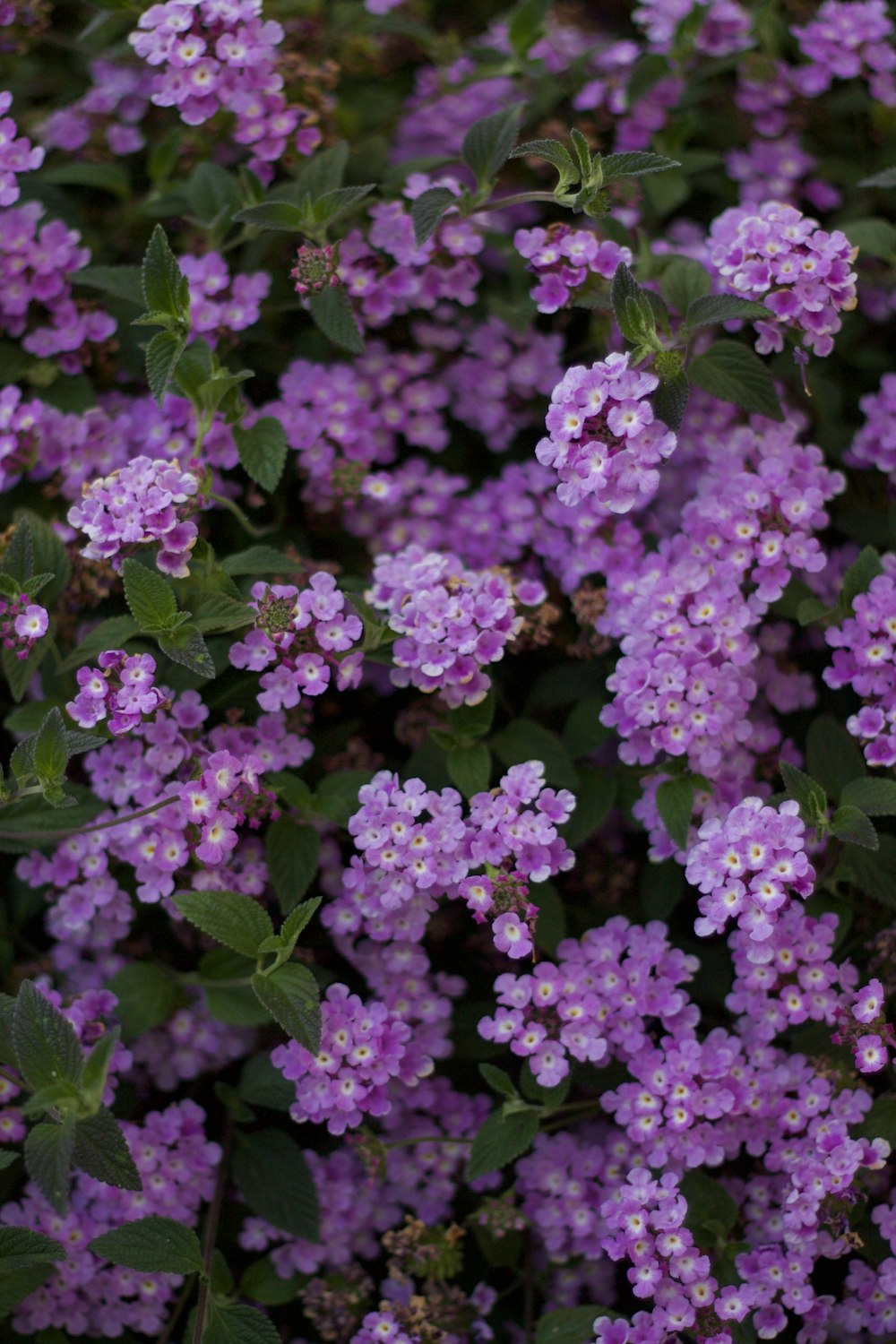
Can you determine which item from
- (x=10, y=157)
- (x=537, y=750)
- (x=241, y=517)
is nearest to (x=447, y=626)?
(x=537, y=750)

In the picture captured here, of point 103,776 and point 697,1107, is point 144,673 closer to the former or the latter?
point 103,776

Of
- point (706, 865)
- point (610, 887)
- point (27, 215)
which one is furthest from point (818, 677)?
point (27, 215)

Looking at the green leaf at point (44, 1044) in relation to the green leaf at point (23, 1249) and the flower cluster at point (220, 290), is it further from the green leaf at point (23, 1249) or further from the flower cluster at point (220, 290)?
the flower cluster at point (220, 290)

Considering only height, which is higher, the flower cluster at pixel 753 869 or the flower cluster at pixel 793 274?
the flower cluster at pixel 793 274

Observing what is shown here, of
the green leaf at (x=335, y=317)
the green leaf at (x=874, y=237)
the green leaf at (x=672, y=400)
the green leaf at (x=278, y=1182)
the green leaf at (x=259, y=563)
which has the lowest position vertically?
the green leaf at (x=278, y=1182)

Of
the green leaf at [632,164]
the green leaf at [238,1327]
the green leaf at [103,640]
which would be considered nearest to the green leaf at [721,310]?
the green leaf at [632,164]

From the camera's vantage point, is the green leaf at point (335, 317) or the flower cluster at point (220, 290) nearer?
the green leaf at point (335, 317)
